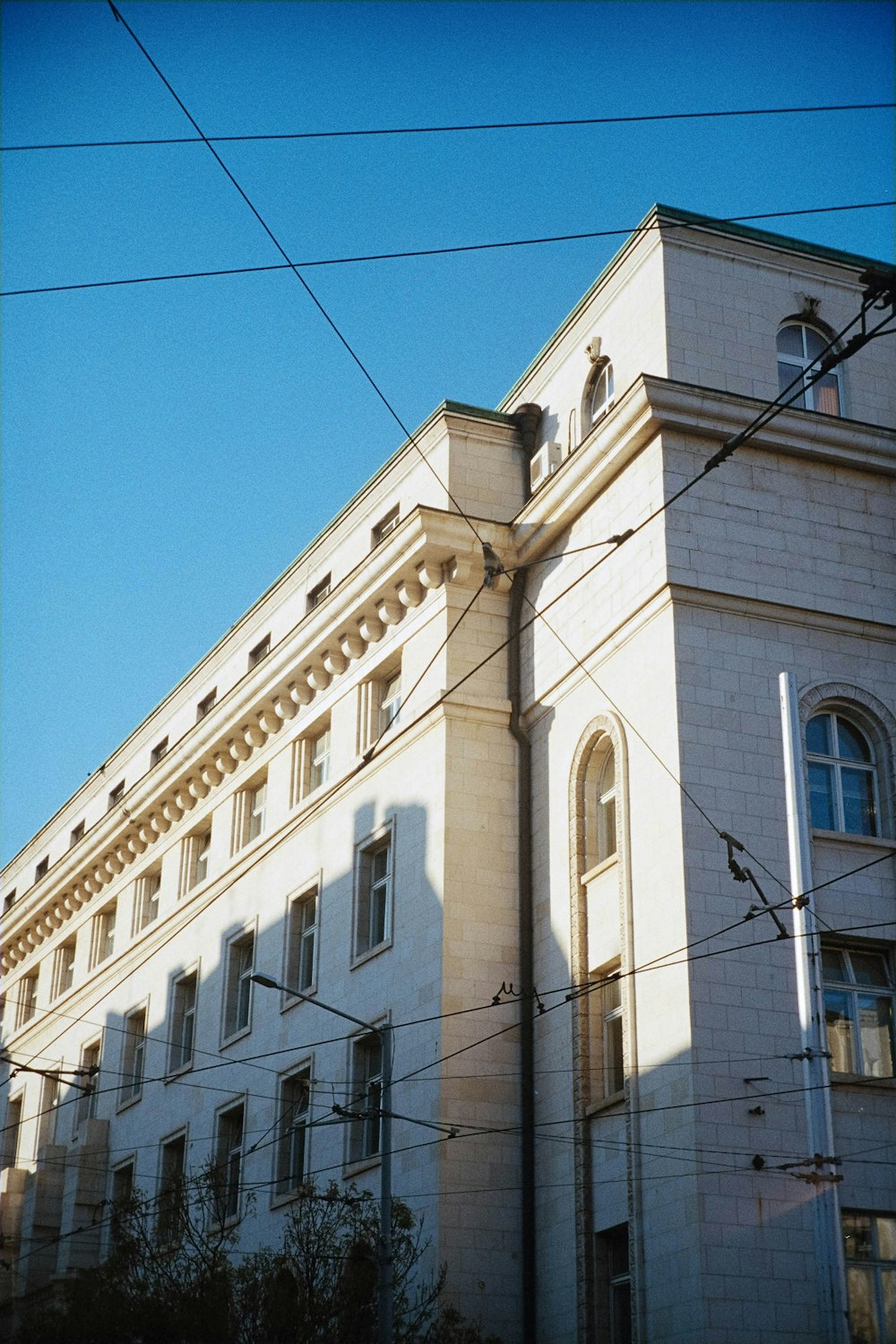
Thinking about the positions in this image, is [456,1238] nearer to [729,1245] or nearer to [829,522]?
[729,1245]

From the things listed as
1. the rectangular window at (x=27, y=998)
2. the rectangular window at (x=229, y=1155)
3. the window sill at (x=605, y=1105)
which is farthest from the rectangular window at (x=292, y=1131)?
the rectangular window at (x=27, y=998)

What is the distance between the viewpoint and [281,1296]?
82.7 ft

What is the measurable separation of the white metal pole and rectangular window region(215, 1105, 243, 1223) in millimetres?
13670

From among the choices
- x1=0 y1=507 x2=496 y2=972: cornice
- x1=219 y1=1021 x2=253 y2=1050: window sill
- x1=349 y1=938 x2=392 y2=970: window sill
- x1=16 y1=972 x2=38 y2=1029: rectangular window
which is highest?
x1=0 y1=507 x2=496 y2=972: cornice

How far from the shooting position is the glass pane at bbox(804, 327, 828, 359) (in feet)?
103

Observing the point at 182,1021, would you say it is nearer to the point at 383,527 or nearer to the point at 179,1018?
the point at 179,1018

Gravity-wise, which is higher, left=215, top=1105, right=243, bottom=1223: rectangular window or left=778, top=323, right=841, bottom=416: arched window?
left=778, top=323, right=841, bottom=416: arched window

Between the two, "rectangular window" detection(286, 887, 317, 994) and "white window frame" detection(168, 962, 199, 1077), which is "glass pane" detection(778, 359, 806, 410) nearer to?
"rectangular window" detection(286, 887, 317, 994)

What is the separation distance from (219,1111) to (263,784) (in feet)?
22.7

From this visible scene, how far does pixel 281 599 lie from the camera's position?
132ft

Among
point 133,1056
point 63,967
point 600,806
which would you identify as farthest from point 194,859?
point 600,806

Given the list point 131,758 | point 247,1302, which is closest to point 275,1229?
point 247,1302

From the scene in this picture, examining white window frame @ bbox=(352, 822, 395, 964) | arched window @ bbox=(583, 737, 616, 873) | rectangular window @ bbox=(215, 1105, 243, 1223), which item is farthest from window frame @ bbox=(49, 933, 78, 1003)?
arched window @ bbox=(583, 737, 616, 873)

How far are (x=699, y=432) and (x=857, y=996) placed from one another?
8.63 m
